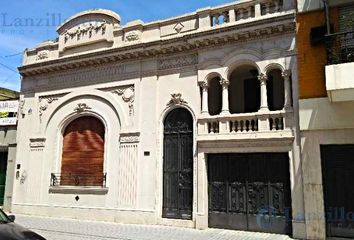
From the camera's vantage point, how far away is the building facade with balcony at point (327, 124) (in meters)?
9.86

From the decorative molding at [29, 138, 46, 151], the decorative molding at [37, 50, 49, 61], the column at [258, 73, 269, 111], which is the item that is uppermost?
the decorative molding at [37, 50, 49, 61]

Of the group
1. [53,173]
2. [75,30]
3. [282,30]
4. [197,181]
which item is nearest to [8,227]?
[197,181]

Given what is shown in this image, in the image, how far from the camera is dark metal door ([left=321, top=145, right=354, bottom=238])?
983cm

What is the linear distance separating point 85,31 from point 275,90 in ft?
28.7

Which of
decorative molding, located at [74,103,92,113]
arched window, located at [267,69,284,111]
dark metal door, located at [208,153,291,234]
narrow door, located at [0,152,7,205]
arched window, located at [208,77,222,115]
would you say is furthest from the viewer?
narrow door, located at [0,152,7,205]

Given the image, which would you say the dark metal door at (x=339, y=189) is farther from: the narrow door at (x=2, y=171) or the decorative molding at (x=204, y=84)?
the narrow door at (x=2, y=171)

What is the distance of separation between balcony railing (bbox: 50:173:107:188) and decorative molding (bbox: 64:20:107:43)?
20.1 ft

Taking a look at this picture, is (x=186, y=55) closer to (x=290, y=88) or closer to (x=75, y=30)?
(x=290, y=88)

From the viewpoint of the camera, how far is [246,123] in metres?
11.5

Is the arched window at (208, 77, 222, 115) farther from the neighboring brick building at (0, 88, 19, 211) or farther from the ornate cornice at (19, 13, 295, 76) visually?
the neighboring brick building at (0, 88, 19, 211)

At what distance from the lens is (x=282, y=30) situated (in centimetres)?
1123

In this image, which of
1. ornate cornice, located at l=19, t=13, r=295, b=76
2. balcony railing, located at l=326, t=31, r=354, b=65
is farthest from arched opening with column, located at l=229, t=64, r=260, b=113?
balcony railing, located at l=326, t=31, r=354, b=65

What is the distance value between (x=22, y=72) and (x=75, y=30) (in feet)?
11.3

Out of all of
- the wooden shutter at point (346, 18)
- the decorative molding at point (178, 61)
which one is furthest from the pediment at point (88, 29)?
the wooden shutter at point (346, 18)
